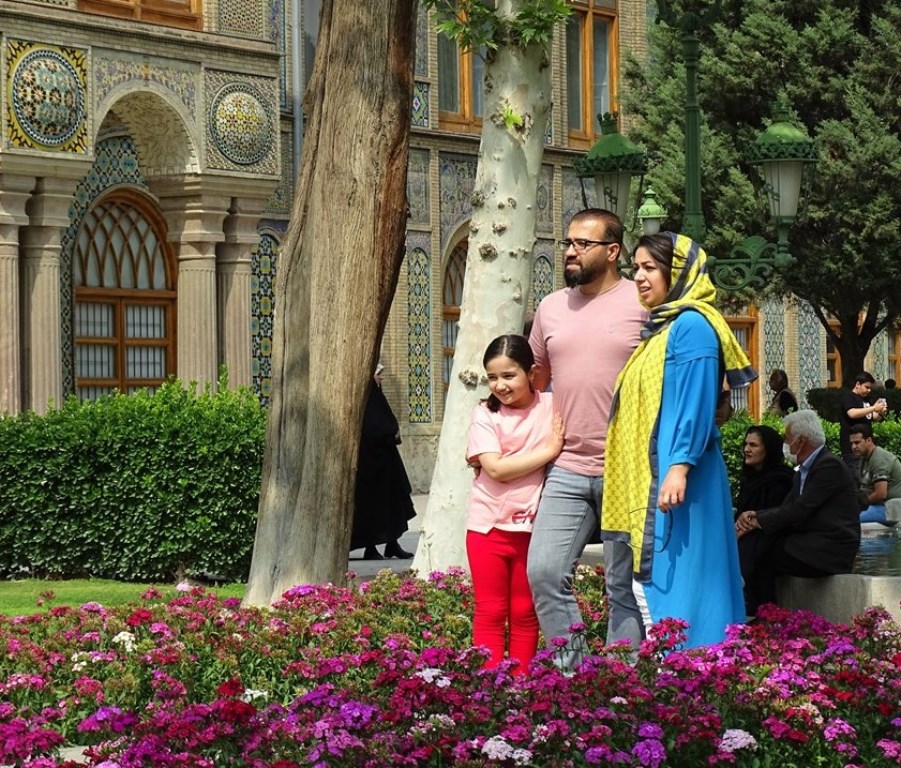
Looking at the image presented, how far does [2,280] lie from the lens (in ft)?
68.9

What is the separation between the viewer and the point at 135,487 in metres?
15.2

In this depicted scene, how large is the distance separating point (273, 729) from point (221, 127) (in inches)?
701

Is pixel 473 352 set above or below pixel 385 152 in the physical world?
below

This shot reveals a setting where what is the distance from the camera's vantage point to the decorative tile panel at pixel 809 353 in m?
35.4

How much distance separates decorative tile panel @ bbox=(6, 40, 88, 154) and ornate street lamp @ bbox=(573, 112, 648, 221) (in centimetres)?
733

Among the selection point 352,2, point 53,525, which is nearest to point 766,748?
point 352,2

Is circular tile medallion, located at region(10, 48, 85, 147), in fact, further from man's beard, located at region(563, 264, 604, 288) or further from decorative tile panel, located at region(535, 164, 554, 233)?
man's beard, located at region(563, 264, 604, 288)

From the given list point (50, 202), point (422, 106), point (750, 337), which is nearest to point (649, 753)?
point (50, 202)

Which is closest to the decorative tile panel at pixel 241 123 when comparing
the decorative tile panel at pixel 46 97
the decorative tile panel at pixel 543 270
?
the decorative tile panel at pixel 46 97

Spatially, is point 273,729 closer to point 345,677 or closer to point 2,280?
point 345,677

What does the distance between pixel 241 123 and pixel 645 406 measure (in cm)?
1664

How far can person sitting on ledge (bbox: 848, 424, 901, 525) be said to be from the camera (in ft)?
46.1

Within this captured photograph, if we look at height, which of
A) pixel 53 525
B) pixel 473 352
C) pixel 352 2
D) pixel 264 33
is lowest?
pixel 53 525

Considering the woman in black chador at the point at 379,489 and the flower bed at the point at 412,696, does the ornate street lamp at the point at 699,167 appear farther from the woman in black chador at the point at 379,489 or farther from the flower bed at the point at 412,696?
the flower bed at the point at 412,696
